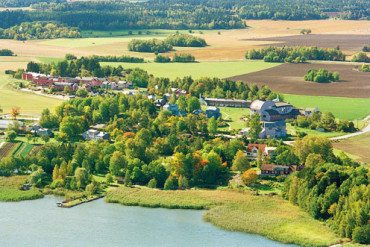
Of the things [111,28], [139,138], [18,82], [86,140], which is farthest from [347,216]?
[111,28]

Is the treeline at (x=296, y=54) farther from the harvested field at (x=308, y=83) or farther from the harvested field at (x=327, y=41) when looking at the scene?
the harvested field at (x=327, y=41)

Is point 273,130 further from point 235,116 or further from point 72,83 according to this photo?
point 72,83

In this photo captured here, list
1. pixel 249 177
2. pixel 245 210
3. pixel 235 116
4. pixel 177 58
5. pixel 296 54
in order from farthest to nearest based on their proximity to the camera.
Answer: pixel 296 54 → pixel 177 58 → pixel 235 116 → pixel 249 177 → pixel 245 210

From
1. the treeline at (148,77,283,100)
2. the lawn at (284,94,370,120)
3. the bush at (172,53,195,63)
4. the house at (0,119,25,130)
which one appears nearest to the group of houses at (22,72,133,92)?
the treeline at (148,77,283,100)

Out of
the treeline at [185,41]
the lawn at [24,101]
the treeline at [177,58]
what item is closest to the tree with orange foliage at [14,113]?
the lawn at [24,101]

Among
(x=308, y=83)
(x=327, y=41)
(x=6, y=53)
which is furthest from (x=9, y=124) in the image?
(x=327, y=41)

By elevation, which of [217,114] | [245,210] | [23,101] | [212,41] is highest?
[245,210]

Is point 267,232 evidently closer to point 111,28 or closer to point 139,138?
point 139,138
